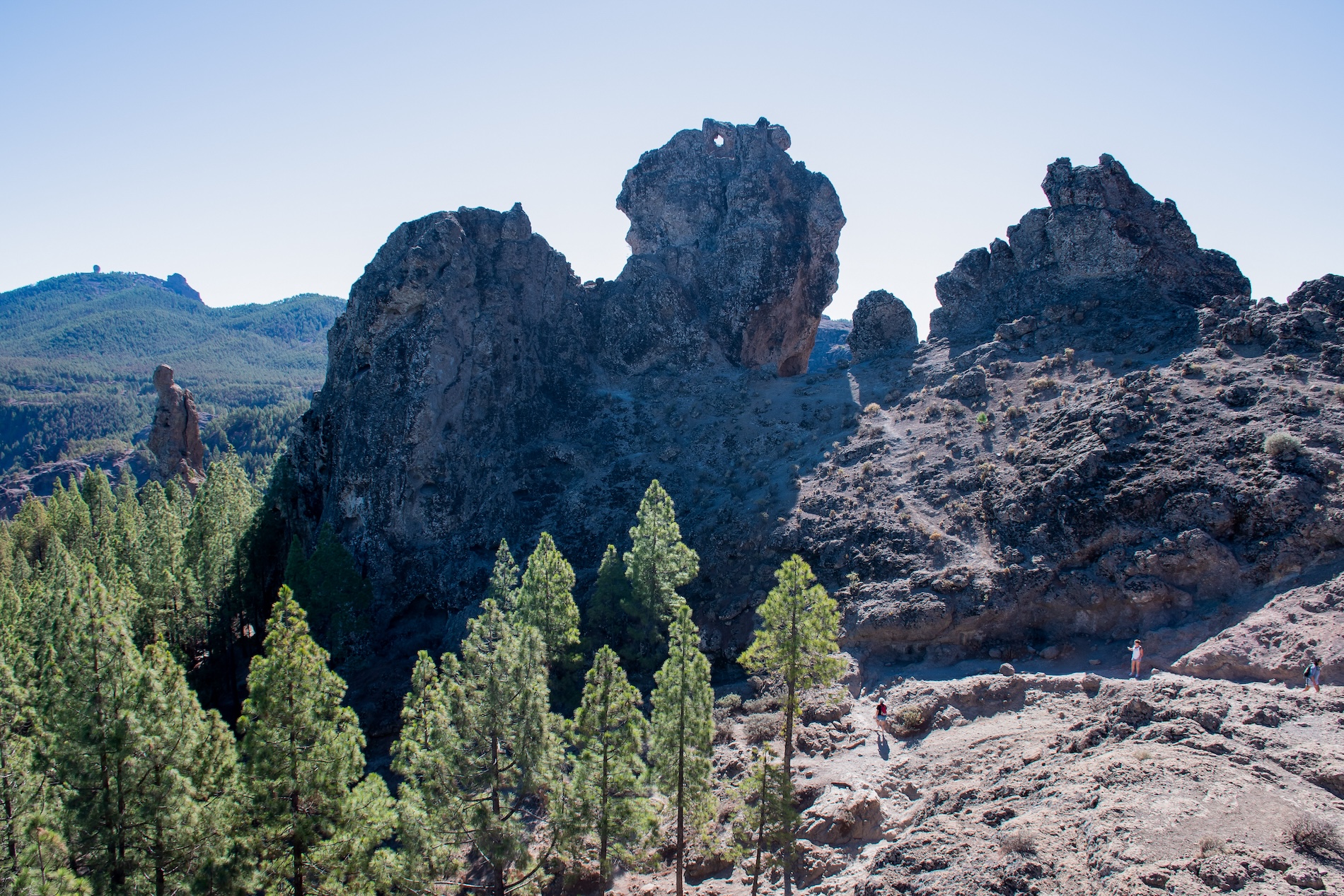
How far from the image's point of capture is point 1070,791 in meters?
22.8

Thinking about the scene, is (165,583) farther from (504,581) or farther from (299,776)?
(299,776)

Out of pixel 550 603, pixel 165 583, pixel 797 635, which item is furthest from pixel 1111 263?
pixel 165 583

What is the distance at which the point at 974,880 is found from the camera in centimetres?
2067

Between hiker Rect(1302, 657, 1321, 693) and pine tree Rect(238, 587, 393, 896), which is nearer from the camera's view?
pine tree Rect(238, 587, 393, 896)

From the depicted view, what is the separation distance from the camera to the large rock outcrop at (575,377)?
59531mm

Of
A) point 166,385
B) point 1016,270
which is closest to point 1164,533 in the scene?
point 1016,270

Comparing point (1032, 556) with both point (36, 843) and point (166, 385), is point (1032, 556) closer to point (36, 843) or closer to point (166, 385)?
point (36, 843)

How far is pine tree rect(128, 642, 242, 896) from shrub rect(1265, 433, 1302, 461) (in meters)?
43.5

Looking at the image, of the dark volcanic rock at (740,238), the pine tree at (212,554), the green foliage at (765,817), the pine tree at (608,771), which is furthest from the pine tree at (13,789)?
the dark volcanic rock at (740,238)

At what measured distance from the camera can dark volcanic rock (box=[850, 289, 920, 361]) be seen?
70812 mm

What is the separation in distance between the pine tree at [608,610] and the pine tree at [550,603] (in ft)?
12.1

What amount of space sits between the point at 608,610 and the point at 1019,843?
96.8 ft

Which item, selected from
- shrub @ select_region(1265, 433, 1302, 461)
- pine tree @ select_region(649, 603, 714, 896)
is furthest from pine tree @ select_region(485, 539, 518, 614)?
shrub @ select_region(1265, 433, 1302, 461)

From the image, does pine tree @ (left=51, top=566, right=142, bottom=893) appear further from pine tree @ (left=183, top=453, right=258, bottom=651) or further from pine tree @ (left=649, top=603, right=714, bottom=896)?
pine tree @ (left=183, top=453, right=258, bottom=651)
